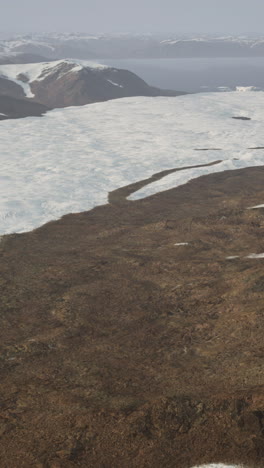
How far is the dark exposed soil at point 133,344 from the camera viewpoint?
11.6m

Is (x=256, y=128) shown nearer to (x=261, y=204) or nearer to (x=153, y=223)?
(x=261, y=204)

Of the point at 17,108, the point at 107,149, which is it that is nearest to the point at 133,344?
the point at 107,149

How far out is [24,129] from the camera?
72688 millimetres

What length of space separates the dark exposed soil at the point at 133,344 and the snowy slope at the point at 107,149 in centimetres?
691

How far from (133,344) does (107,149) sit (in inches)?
1727

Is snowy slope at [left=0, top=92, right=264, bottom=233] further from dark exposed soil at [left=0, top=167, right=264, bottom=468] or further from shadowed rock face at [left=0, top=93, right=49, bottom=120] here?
shadowed rock face at [left=0, top=93, right=49, bottom=120]

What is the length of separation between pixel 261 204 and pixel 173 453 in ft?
89.2

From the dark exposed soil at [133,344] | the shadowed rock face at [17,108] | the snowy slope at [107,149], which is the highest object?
the dark exposed soil at [133,344]

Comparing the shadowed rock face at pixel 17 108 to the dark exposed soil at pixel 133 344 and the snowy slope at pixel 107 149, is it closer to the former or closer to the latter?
the snowy slope at pixel 107 149

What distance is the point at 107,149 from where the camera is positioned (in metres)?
58.8

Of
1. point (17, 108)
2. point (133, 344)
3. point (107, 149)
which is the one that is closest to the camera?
point (133, 344)

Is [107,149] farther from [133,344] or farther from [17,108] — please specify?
[17,108]

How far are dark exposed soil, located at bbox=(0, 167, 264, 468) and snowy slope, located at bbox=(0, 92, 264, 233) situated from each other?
691cm

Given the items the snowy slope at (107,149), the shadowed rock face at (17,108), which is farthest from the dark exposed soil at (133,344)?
the shadowed rock face at (17,108)
